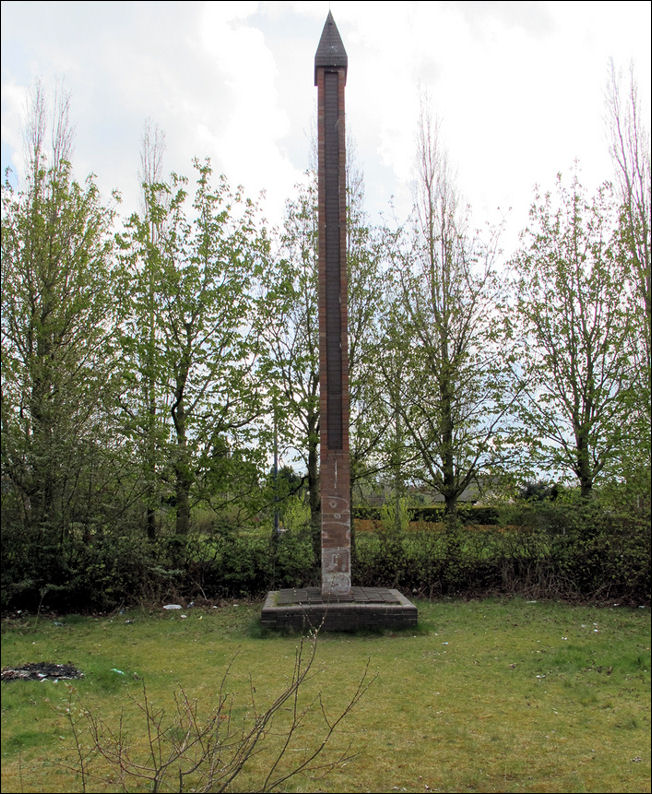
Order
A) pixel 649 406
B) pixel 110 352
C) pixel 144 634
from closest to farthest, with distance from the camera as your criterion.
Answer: pixel 649 406 → pixel 144 634 → pixel 110 352

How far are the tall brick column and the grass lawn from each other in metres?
1.39

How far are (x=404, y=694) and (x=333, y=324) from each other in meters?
5.18

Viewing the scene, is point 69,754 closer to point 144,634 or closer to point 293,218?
point 144,634

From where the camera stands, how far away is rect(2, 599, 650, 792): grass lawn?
3273 mm

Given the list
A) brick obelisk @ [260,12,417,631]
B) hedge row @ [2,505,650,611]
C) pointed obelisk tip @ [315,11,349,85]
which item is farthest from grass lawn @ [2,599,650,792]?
pointed obelisk tip @ [315,11,349,85]

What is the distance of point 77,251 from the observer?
39.6ft

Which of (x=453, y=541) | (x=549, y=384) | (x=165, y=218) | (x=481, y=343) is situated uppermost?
(x=165, y=218)

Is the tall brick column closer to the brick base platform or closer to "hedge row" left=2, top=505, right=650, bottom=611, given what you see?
the brick base platform

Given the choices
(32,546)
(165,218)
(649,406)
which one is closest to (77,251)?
(165,218)

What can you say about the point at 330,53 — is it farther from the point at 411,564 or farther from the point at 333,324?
the point at 411,564

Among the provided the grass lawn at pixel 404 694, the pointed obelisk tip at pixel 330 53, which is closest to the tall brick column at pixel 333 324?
the pointed obelisk tip at pixel 330 53

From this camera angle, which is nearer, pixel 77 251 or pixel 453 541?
pixel 453 541

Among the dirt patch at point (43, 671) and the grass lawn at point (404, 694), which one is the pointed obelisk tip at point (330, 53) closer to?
A: the grass lawn at point (404, 694)

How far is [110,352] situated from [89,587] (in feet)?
14.6
